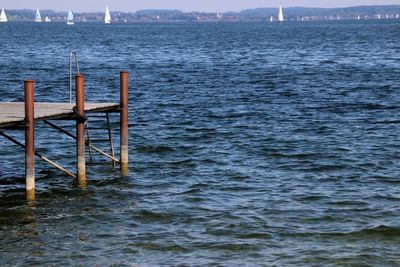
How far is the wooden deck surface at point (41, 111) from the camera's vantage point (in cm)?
1884

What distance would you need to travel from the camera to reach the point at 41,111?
67.6ft

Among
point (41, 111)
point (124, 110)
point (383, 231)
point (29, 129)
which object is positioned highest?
point (41, 111)

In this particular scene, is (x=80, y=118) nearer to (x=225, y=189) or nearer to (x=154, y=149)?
(x=225, y=189)

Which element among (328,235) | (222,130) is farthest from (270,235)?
(222,130)

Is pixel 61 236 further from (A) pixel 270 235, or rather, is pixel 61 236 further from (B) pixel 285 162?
(B) pixel 285 162

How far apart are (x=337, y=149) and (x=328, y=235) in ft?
33.0

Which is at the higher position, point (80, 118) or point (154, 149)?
point (80, 118)

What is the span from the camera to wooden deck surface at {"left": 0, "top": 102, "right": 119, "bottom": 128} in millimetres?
18844

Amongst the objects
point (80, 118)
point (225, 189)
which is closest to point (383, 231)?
point (225, 189)

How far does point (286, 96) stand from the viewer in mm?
43469

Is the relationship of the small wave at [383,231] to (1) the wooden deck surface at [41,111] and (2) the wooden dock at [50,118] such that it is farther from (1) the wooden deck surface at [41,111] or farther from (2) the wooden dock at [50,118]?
(1) the wooden deck surface at [41,111]

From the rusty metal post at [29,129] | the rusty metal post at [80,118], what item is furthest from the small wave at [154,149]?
the rusty metal post at [29,129]

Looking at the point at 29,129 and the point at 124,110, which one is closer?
the point at 29,129

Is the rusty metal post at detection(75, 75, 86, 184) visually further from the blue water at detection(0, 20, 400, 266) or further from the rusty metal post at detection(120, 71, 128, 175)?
the rusty metal post at detection(120, 71, 128, 175)
